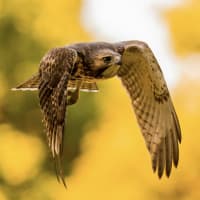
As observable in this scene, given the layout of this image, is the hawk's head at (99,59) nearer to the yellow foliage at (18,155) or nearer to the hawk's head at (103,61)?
the hawk's head at (103,61)

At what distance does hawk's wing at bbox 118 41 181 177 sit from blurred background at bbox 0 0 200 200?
413 millimetres

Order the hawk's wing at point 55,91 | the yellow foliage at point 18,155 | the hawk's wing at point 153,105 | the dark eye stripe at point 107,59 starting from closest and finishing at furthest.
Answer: the hawk's wing at point 55,91, the dark eye stripe at point 107,59, the hawk's wing at point 153,105, the yellow foliage at point 18,155

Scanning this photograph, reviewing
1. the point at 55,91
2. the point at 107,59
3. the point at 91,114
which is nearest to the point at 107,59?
the point at 107,59

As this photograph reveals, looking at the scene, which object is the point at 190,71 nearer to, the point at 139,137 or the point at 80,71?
the point at 139,137

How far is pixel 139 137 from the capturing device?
7.06 ft

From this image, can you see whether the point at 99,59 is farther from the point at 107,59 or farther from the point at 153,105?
the point at 153,105

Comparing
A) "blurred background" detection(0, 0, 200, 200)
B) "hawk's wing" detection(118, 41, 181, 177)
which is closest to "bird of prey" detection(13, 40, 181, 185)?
"hawk's wing" detection(118, 41, 181, 177)

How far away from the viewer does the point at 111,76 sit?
1.50 metres

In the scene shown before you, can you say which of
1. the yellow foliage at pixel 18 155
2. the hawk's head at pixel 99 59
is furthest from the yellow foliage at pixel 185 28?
the hawk's head at pixel 99 59

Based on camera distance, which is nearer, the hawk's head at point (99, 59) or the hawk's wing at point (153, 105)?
the hawk's head at point (99, 59)

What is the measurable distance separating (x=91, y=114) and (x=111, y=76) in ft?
2.06

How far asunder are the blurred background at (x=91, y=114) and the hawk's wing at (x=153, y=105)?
41cm

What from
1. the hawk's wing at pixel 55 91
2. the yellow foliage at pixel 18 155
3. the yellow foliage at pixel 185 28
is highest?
the hawk's wing at pixel 55 91

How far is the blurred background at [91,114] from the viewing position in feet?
6.82
